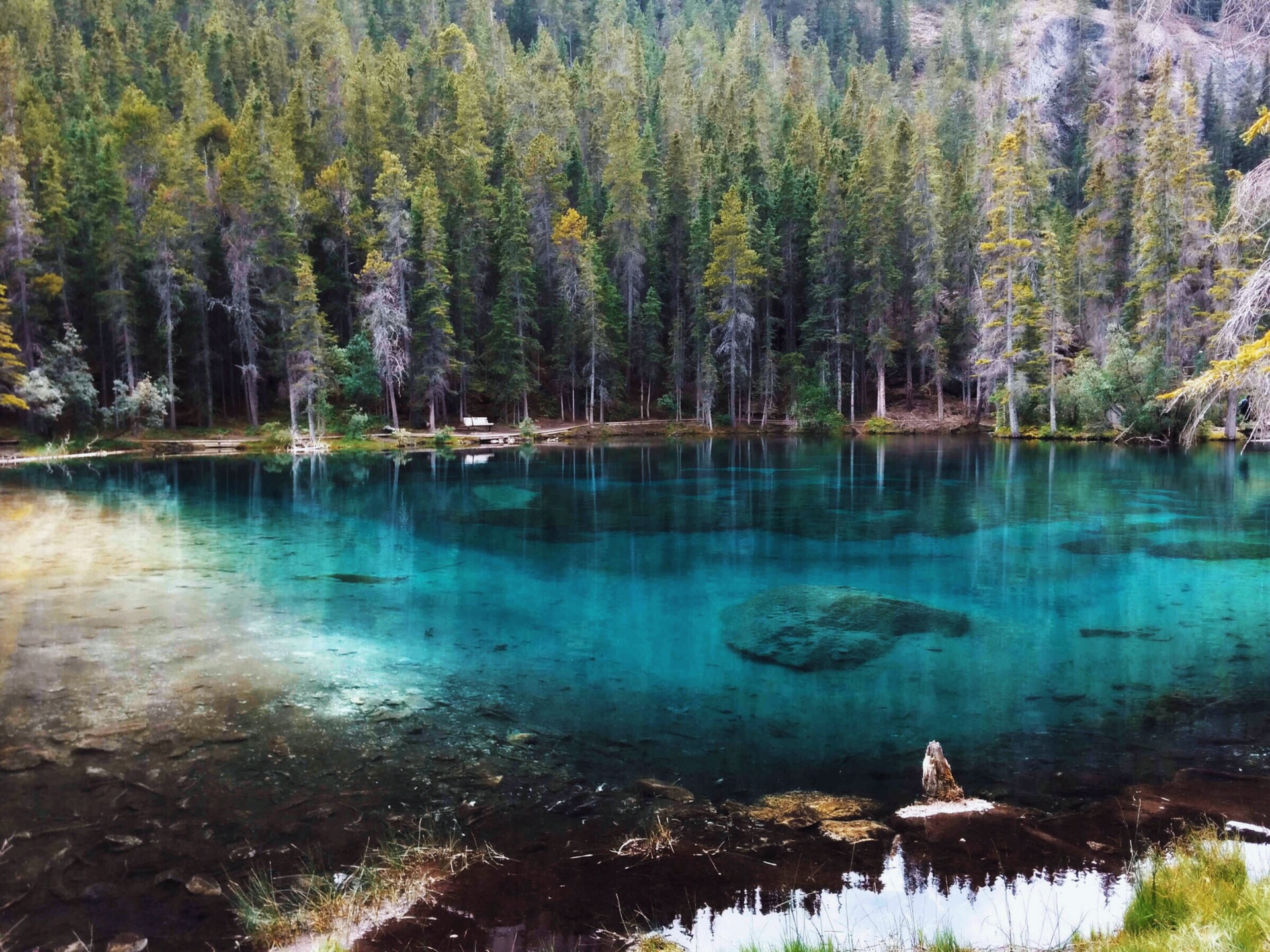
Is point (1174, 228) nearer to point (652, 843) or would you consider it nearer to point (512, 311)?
point (512, 311)

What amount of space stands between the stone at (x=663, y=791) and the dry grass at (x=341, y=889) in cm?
167

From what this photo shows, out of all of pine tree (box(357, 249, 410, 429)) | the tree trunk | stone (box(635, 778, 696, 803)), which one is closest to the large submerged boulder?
stone (box(635, 778, 696, 803))

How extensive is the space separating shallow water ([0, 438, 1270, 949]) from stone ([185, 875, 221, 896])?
0.64 meters

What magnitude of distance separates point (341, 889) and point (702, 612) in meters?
8.68

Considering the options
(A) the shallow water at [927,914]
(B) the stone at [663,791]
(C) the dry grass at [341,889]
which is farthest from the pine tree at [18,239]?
(A) the shallow water at [927,914]

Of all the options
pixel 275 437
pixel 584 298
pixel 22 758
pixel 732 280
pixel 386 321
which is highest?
pixel 732 280

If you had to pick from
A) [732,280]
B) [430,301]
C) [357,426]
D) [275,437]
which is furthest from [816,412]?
[275,437]

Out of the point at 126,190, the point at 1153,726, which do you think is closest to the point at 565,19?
the point at 126,190

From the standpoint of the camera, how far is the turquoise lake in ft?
27.7

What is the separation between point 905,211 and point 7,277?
191 feet

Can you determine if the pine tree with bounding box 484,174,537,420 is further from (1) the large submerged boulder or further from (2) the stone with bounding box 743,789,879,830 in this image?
(2) the stone with bounding box 743,789,879,830

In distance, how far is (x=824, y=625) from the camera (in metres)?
12.8

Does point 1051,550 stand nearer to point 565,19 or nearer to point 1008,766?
point 1008,766

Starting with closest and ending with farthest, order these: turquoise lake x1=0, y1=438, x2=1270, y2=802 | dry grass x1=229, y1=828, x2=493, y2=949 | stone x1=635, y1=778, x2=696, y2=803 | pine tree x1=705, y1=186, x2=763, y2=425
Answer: dry grass x1=229, y1=828, x2=493, y2=949 → stone x1=635, y1=778, x2=696, y2=803 → turquoise lake x1=0, y1=438, x2=1270, y2=802 → pine tree x1=705, y1=186, x2=763, y2=425
